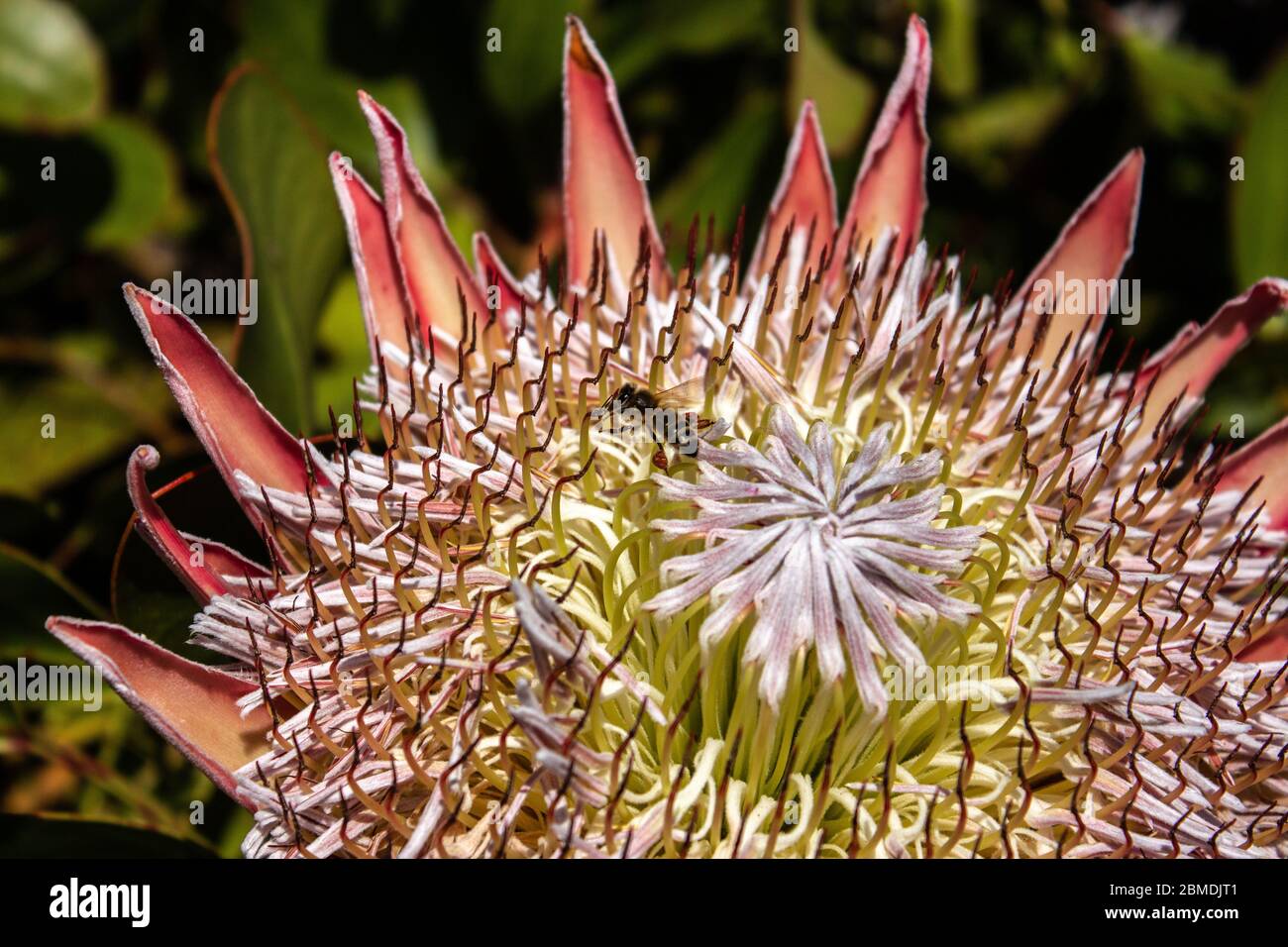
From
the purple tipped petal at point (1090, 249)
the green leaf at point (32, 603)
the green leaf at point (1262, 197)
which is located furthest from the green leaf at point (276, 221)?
the green leaf at point (1262, 197)

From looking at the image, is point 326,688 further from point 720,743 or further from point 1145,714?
point 1145,714

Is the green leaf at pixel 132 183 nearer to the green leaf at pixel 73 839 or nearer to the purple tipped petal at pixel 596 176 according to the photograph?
the purple tipped petal at pixel 596 176

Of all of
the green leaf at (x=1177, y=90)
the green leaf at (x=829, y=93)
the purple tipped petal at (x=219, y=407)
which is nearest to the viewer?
the purple tipped petal at (x=219, y=407)

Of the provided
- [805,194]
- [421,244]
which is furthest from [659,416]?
[805,194]

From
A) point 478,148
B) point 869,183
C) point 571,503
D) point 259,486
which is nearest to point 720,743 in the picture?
point 571,503

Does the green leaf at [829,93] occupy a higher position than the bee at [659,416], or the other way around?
the green leaf at [829,93]

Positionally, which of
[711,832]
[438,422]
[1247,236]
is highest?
[1247,236]
